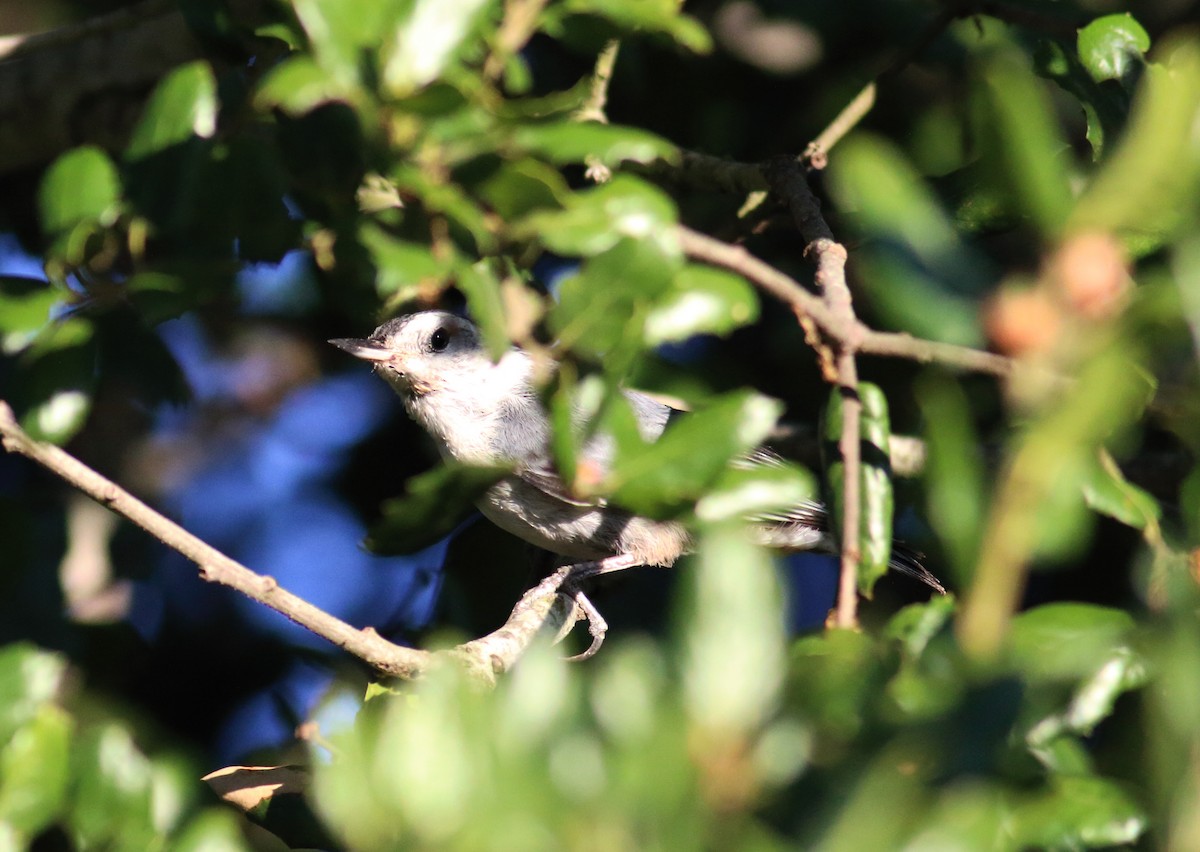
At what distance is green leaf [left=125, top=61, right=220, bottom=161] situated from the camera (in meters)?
2.04

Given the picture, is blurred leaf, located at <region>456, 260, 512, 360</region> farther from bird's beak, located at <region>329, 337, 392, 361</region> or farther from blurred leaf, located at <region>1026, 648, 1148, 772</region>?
bird's beak, located at <region>329, 337, 392, 361</region>

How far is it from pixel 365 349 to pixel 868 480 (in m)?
2.09

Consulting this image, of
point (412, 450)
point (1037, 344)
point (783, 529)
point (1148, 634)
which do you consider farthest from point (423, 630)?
point (1037, 344)

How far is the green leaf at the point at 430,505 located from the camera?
59.2 inches

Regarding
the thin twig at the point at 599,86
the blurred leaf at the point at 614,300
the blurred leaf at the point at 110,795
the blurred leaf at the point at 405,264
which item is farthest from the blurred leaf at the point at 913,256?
the thin twig at the point at 599,86

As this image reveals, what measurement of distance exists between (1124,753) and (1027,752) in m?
0.26

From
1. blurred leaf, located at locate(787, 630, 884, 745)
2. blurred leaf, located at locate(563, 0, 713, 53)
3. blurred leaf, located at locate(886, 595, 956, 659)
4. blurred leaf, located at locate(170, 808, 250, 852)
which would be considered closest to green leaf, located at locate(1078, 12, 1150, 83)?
blurred leaf, located at locate(563, 0, 713, 53)

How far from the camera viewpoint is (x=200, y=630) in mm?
3760

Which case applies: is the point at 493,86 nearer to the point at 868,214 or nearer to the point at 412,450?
the point at 868,214

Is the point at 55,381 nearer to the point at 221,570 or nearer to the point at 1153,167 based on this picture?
the point at 221,570

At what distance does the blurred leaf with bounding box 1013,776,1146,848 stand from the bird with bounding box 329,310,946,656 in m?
2.19

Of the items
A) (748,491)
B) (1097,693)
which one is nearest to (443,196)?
(748,491)

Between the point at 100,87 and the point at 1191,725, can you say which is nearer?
the point at 1191,725

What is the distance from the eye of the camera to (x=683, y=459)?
1.52 metres
